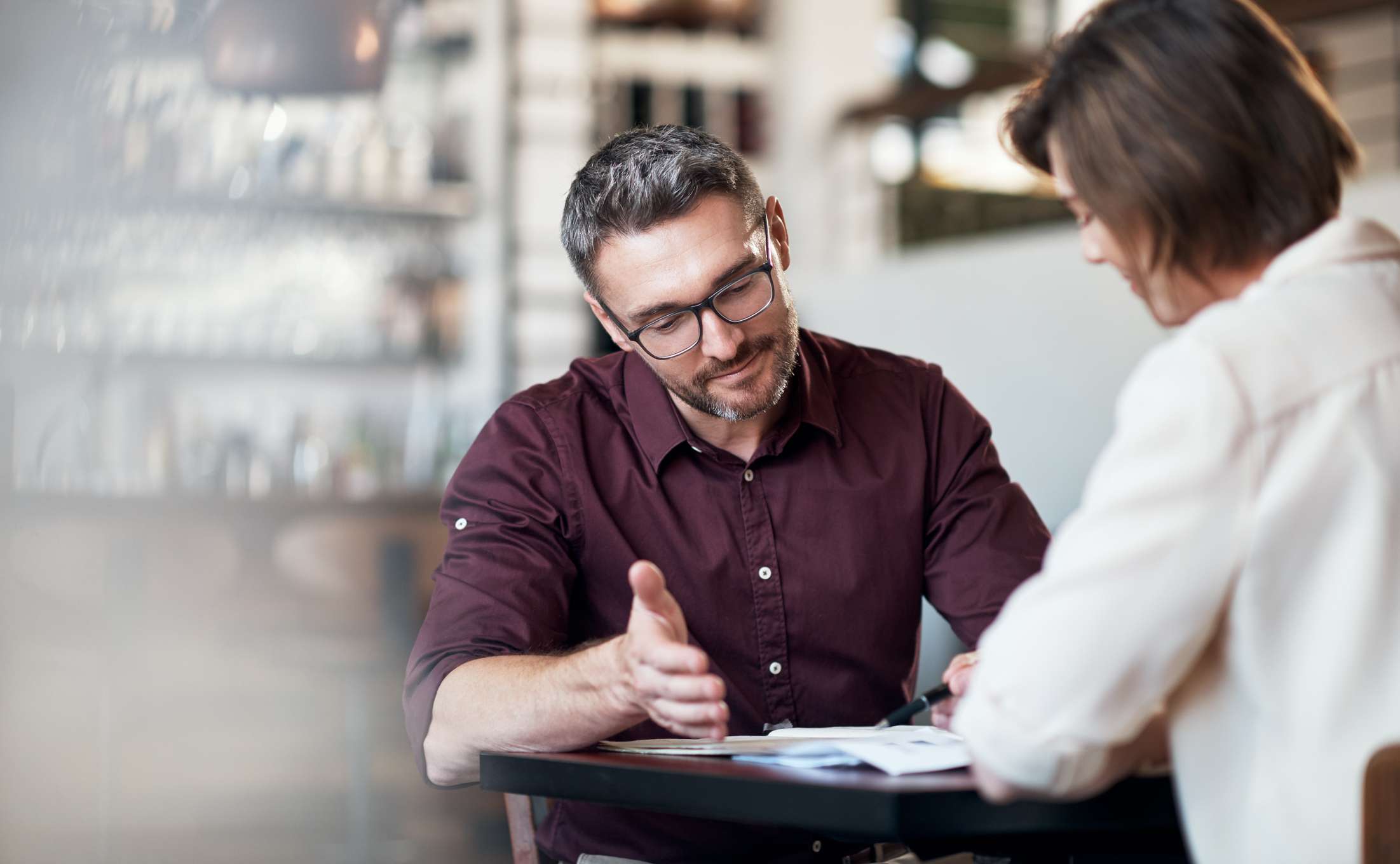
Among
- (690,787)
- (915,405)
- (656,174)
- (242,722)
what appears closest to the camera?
(690,787)

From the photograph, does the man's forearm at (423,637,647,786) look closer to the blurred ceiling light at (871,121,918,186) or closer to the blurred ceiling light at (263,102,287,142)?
the blurred ceiling light at (263,102,287,142)

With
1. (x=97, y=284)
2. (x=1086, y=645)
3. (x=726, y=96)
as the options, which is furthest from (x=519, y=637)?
(x=726, y=96)

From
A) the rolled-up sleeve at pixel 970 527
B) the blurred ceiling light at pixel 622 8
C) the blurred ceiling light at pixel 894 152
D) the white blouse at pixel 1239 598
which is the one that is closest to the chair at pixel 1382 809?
the white blouse at pixel 1239 598

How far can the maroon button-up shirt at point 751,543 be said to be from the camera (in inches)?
61.0

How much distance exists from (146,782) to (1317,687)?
3.18 metres

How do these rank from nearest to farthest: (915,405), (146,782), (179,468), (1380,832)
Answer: (1380,832) → (915,405) → (146,782) → (179,468)

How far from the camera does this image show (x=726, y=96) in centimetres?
577

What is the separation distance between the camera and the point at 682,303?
156cm

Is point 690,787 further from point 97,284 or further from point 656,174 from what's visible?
point 97,284

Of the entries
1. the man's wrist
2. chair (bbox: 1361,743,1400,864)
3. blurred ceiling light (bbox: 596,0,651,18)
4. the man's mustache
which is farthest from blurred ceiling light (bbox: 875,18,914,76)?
chair (bbox: 1361,743,1400,864)

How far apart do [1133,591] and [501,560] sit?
31.8 inches

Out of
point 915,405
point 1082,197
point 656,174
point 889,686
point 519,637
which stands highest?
point 656,174

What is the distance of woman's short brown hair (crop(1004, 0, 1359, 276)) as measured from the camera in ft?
3.16

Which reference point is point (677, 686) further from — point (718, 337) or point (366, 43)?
point (366, 43)
